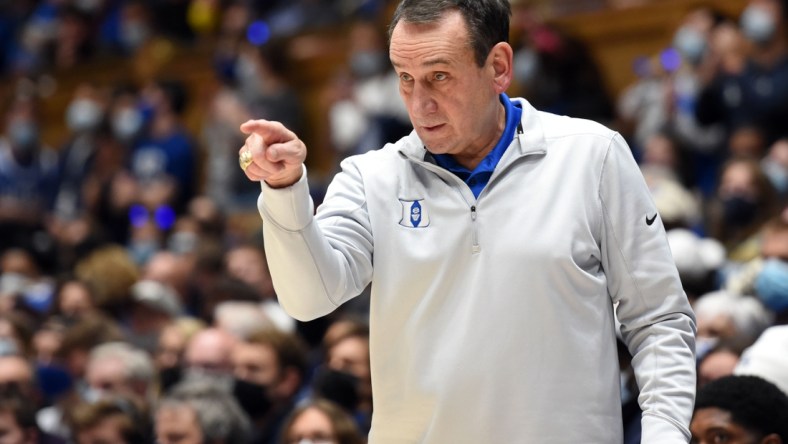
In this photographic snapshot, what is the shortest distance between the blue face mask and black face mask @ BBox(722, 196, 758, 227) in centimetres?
161

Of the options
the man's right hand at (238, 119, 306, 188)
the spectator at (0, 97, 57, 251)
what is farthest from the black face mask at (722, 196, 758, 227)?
the spectator at (0, 97, 57, 251)

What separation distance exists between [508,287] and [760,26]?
574 centimetres

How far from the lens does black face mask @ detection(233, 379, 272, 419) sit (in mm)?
5426

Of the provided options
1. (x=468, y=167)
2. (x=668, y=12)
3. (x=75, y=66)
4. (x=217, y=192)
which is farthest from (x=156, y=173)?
(x=468, y=167)

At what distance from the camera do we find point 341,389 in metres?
5.10

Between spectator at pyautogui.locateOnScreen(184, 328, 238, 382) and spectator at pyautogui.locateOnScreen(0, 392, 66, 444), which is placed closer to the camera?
spectator at pyautogui.locateOnScreen(0, 392, 66, 444)

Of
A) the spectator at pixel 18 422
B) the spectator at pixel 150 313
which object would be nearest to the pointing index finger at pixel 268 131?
the spectator at pixel 18 422

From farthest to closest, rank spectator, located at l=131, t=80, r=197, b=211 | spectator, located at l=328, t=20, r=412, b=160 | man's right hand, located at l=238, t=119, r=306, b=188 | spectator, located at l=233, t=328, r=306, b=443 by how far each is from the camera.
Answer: spectator, located at l=131, t=80, r=197, b=211, spectator, located at l=328, t=20, r=412, b=160, spectator, located at l=233, t=328, r=306, b=443, man's right hand, located at l=238, t=119, r=306, b=188

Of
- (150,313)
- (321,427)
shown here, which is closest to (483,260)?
(321,427)

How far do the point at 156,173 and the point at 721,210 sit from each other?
5548mm

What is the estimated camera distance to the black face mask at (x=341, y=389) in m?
5.10

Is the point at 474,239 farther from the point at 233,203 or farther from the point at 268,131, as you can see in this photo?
the point at 233,203

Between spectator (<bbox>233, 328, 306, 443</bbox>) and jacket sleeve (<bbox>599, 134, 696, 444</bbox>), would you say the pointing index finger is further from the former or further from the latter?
spectator (<bbox>233, 328, 306, 443</bbox>)

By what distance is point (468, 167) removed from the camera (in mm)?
2533
